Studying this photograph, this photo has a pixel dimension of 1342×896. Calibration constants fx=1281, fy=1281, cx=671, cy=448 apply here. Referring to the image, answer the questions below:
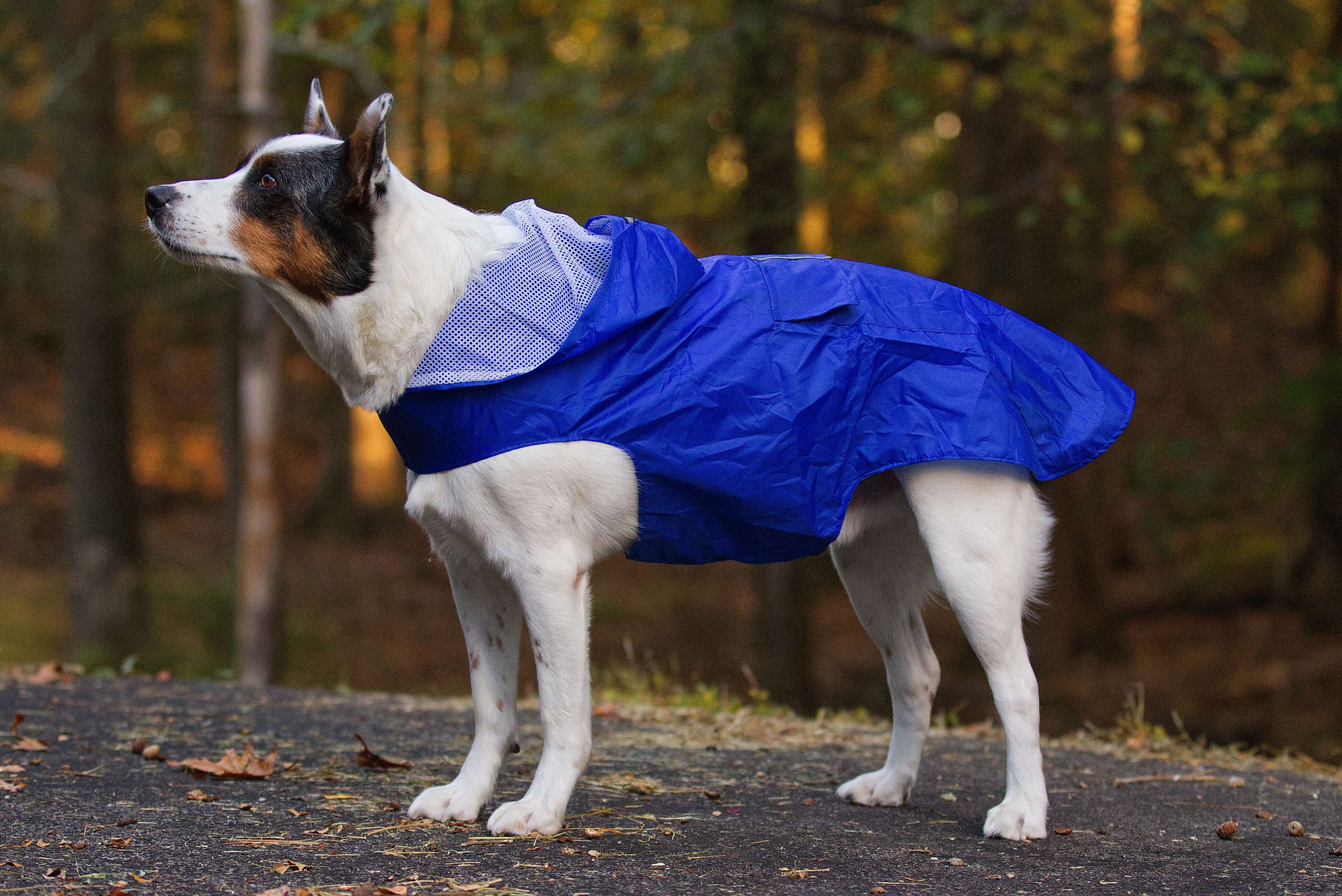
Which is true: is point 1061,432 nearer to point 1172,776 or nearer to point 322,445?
point 1172,776

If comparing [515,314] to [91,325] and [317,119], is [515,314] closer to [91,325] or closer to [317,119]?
[317,119]

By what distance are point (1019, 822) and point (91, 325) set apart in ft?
40.5

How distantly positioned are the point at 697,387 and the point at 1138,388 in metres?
15.6

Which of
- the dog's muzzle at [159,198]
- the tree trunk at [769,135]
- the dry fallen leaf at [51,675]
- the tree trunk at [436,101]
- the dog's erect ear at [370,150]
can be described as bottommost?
the dry fallen leaf at [51,675]

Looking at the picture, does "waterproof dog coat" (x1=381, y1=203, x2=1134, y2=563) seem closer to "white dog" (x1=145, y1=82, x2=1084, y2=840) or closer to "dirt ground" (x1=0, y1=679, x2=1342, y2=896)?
"white dog" (x1=145, y1=82, x2=1084, y2=840)

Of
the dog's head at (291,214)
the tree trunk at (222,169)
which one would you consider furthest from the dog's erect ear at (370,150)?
the tree trunk at (222,169)

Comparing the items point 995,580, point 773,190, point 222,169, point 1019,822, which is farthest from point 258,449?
point 1019,822

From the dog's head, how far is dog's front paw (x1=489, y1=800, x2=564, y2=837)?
5.36ft

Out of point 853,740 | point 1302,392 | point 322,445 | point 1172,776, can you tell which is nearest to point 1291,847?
point 1172,776

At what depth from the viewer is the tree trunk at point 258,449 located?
424 inches

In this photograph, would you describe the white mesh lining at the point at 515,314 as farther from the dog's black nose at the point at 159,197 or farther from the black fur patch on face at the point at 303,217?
the dog's black nose at the point at 159,197

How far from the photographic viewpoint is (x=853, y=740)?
19.5ft

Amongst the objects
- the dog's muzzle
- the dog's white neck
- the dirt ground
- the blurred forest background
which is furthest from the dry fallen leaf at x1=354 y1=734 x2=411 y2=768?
the blurred forest background

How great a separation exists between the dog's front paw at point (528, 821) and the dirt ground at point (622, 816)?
47 mm
